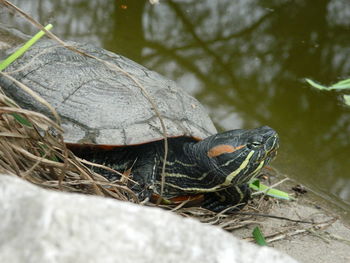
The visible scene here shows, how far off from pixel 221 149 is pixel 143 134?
0.43 meters

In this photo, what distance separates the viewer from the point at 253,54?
216 inches

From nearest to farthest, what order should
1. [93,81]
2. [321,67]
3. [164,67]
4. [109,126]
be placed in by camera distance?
[109,126], [93,81], [164,67], [321,67]

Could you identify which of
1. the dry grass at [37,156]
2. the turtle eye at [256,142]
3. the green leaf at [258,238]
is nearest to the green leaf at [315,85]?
the turtle eye at [256,142]

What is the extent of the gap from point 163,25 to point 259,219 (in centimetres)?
336

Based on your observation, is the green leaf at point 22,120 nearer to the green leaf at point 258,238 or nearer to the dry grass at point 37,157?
the dry grass at point 37,157

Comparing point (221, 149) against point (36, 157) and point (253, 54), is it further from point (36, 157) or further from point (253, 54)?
point (253, 54)

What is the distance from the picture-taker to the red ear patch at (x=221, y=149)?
2.64m

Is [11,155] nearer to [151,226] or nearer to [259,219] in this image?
[151,226]

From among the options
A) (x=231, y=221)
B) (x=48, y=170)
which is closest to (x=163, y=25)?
(x=231, y=221)

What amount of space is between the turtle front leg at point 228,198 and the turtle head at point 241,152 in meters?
0.20

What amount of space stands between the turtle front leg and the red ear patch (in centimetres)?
32

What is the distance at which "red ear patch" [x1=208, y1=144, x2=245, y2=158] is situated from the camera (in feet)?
8.66

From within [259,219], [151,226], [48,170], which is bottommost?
[259,219]

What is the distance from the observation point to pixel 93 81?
285cm
